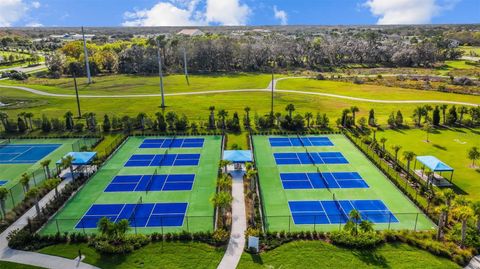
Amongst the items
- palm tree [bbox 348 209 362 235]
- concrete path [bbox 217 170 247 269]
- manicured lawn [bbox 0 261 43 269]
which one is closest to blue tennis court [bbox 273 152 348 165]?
concrete path [bbox 217 170 247 269]

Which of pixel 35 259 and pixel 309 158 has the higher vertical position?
pixel 309 158

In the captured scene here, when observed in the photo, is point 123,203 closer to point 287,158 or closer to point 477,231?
point 287,158

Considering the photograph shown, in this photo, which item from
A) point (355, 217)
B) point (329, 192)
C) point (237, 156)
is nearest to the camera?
point (355, 217)

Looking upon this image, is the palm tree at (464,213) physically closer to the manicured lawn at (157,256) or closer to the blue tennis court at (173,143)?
the manicured lawn at (157,256)

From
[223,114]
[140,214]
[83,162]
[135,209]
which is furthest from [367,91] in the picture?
[140,214]

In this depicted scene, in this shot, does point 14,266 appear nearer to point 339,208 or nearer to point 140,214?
point 140,214

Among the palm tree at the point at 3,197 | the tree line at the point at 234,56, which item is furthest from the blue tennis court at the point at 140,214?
the tree line at the point at 234,56
